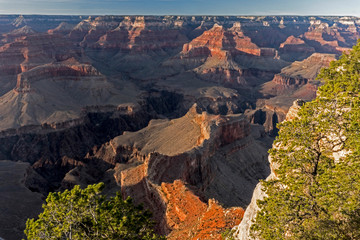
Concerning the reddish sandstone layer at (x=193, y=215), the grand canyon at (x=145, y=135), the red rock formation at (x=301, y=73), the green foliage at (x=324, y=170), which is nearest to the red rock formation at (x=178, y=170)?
the reddish sandstone layer at (x=193, y=215)

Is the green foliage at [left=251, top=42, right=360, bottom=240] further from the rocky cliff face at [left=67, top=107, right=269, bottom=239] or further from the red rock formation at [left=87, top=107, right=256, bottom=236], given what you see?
the rocky cliff face at [left=67, top=107, right=269, bottom=239]

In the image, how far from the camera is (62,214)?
1791 cm

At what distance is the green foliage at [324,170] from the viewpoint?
1358 centimetres

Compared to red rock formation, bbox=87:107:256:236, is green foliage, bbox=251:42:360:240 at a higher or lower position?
higher

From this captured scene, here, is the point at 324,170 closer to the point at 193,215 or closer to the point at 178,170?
the point at 193,215

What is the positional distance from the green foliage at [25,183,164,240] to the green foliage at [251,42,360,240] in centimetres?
837

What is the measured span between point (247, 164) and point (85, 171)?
41.8m

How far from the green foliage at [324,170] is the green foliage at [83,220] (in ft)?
27.5

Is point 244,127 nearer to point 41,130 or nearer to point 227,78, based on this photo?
point 41,130

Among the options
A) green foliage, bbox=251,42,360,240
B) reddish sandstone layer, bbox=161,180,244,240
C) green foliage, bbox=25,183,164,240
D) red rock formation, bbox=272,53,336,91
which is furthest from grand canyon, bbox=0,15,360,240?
green foliage, bbox=25,183,164,240

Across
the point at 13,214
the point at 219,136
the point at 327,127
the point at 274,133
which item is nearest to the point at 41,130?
the point at 13,214

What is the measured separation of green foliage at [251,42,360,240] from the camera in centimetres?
1358

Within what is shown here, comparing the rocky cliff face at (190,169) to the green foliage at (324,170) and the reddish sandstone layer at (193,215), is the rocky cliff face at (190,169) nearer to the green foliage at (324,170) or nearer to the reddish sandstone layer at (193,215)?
the reddish sandstone layer at (193,215)

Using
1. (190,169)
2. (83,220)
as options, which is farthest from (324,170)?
(190,169)
